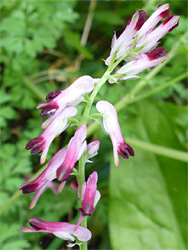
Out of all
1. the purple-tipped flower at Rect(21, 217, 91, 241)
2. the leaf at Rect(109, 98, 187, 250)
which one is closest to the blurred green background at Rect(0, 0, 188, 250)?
the leaf at Rect(109, 98, 187, 250)

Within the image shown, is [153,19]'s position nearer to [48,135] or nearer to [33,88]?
[48,135]

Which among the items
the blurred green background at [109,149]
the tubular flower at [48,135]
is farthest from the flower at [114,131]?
the blurred green background at [109,149]

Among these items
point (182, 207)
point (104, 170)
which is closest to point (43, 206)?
point (104, 170)

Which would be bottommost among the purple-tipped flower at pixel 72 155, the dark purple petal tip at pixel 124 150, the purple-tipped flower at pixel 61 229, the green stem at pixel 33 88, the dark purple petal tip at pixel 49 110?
the purple-tipped flower at pixel 61 229

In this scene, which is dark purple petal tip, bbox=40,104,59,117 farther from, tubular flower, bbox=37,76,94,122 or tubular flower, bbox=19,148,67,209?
A: tubular flower, bbox=19,148,67,209

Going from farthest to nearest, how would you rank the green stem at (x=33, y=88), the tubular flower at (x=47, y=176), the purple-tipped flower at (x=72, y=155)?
1. the green stem at (x=33, y=88)
2. the tubular flower at (x=47, y=176)
3. the purple-tipped flower at (x=72, y=155)

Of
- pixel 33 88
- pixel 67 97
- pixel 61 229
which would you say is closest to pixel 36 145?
pixel 67 97

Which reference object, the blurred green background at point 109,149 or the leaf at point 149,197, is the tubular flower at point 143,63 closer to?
the blurred green background at point 109,149
